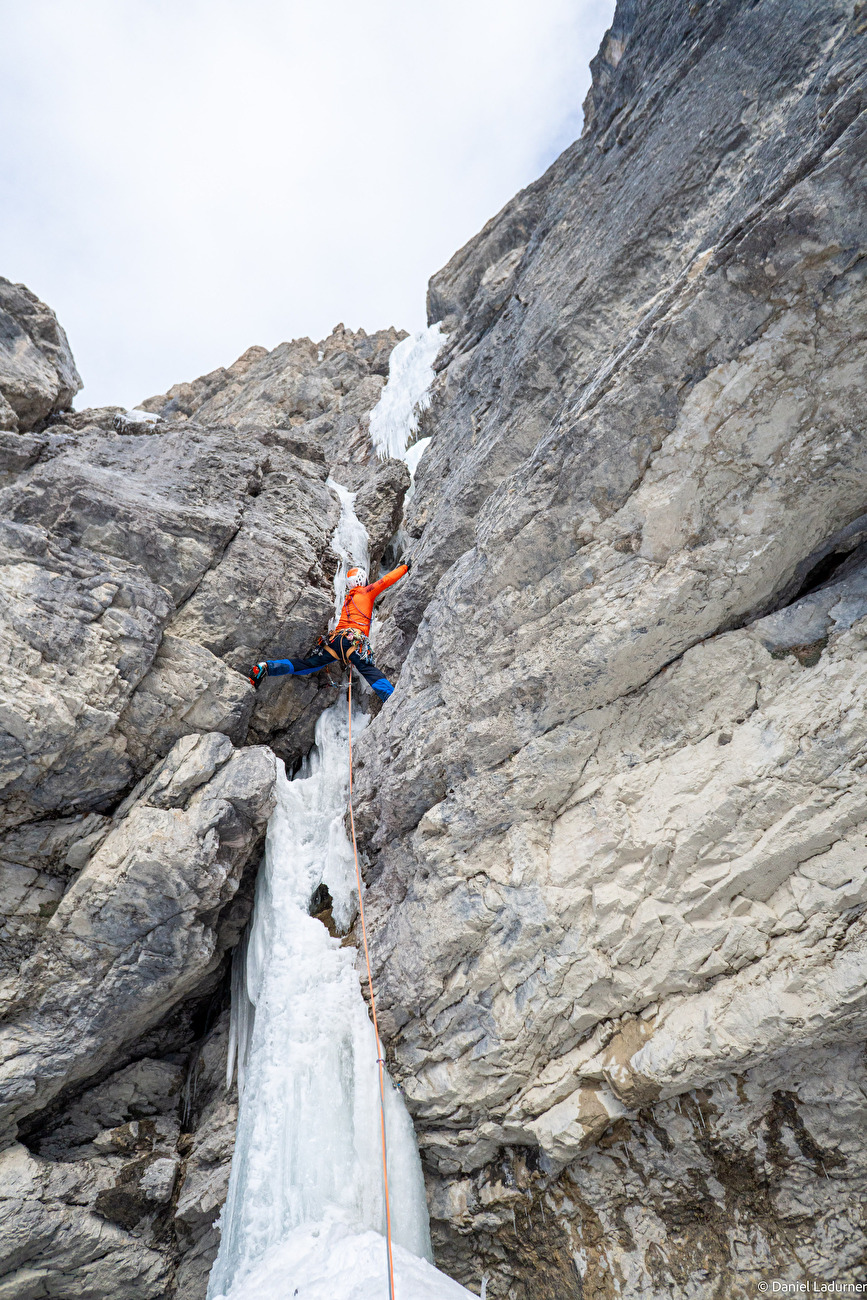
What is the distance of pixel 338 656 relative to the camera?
744 cm

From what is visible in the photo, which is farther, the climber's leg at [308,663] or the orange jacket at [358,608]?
the orange jacket at [358,608]

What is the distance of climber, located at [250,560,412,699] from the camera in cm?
715

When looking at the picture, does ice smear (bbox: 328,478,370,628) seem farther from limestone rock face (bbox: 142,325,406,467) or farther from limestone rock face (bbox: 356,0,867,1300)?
limestone rock face (bbox: 142,325,406,467)

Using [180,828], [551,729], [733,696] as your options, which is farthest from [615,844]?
[180,828]

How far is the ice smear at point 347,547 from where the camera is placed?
8.54 metres

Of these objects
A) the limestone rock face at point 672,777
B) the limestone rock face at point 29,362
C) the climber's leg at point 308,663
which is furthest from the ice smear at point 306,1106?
the limestone rock face at point 29,362

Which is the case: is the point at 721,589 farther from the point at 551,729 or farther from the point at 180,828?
the point at 180,828

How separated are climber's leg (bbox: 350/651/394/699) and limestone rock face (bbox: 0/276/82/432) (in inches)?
256

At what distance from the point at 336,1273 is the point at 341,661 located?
5.49 metres

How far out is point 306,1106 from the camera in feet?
15.5

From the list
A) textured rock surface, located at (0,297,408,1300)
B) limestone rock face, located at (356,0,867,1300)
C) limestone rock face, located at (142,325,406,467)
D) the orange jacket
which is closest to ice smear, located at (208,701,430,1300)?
limestone rock face, located at (356,0,867,1300)

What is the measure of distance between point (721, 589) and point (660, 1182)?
12.5 feet

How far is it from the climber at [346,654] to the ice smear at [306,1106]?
2.22m

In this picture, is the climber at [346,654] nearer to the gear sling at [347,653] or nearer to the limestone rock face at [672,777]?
the gear sling at [347,653]
